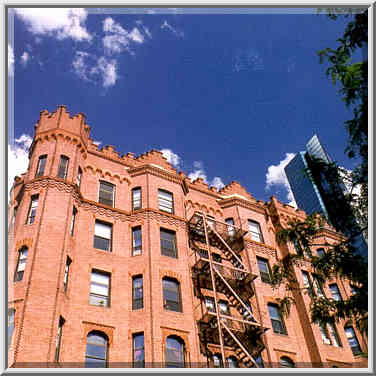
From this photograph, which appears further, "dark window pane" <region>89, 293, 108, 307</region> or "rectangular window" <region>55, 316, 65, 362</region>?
"dark window pane" <region>89, 293, 108, 307</region>

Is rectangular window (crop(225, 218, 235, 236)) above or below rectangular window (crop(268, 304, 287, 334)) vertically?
above

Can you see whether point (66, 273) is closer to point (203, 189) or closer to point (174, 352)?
point (174, 352)

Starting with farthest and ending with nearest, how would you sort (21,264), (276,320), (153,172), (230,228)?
(230,228)
(153,172)
(276,320)
(21,264)

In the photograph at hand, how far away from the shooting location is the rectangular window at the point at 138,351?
63.4 ft

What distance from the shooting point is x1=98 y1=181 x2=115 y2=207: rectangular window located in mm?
26234

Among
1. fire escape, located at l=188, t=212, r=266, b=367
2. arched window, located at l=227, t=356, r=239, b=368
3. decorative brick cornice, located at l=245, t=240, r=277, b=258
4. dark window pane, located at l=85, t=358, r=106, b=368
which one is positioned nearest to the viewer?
dark window pane, located at l=85, t=358, r=106, b=368

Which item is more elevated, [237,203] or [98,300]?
[237,203]

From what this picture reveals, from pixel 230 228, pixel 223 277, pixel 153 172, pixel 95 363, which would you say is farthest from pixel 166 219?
pixel 95 363

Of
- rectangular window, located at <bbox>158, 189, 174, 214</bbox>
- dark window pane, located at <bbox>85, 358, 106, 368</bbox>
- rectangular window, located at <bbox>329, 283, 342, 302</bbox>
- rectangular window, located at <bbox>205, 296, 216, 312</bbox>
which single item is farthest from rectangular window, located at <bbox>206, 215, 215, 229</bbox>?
dark window pane, located at <bbox>85, 358, 106, 368</bbox>

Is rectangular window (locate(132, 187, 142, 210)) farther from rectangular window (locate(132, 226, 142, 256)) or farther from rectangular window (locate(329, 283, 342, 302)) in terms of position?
rectangular window (locate(329, 283, 342, 302))

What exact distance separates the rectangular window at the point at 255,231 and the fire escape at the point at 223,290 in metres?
1.62

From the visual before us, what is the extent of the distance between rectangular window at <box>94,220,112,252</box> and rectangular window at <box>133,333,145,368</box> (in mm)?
5236

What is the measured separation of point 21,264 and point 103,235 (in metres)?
5.31

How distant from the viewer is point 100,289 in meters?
21.6
